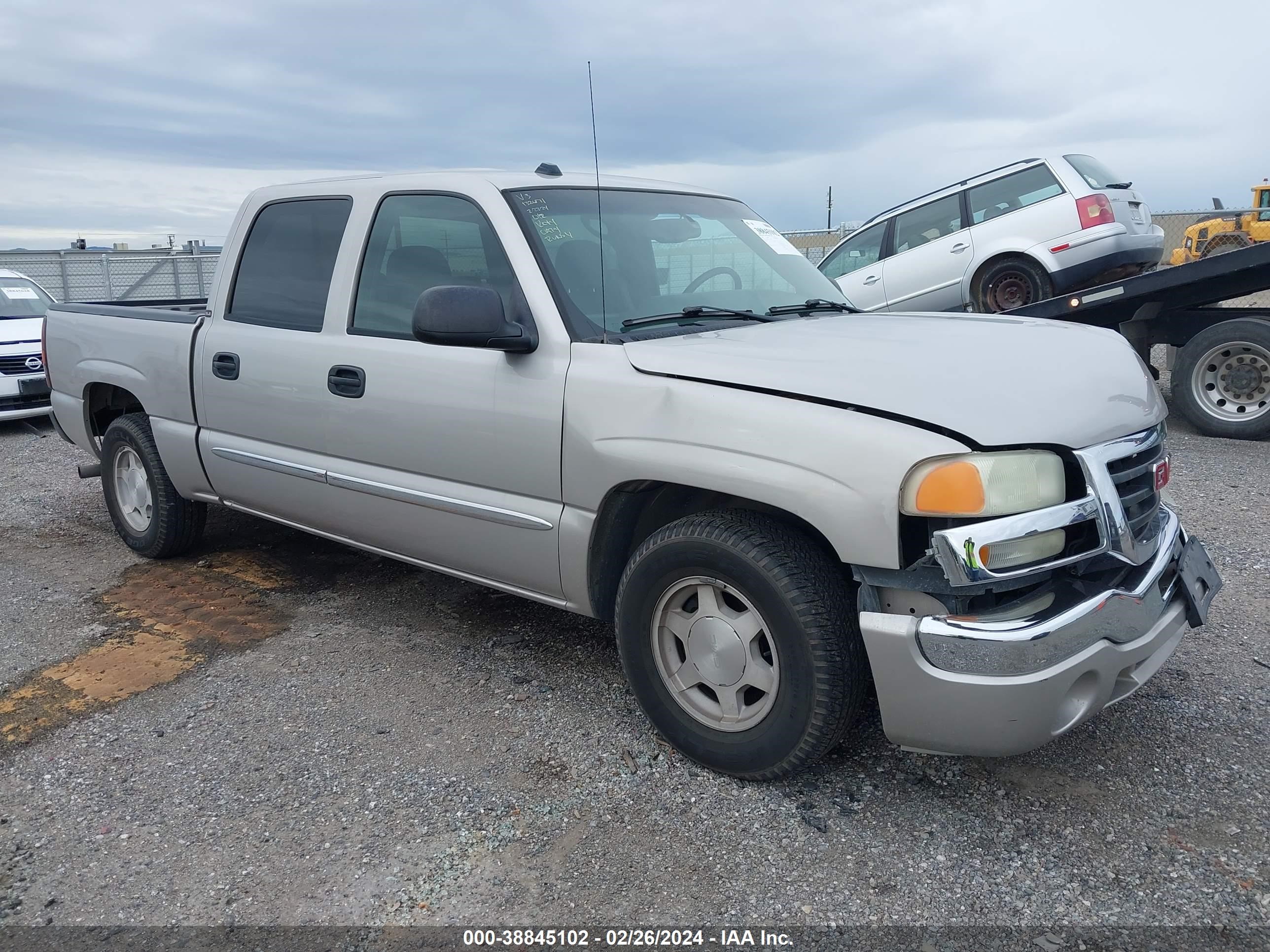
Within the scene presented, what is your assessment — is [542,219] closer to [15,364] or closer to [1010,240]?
[1010,240]

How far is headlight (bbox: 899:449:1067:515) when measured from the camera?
7.86ft

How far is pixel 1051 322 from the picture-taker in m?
→ 3.50

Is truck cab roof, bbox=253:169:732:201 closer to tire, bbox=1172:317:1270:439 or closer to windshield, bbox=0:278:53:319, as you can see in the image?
tire, bbox=1172:317:1270:439

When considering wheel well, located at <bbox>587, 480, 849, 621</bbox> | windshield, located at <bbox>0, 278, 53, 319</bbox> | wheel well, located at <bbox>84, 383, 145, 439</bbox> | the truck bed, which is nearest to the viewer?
wheel well, located at <bbox>587, 480, 849, 621</bbox>

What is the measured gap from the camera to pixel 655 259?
12.0 feet

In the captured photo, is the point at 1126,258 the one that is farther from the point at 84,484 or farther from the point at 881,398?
the point at 84,484

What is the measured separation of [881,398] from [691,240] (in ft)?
5.15

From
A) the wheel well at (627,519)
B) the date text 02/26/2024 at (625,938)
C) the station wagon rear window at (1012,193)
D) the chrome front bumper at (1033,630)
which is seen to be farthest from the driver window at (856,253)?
the date text 02/26/2024 at (625,938)

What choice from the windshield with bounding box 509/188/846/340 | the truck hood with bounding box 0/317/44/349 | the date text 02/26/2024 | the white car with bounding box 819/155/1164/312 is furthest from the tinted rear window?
the truck hood with bounding box 0/317/44/349

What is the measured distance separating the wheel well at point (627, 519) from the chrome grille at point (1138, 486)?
3.43ft

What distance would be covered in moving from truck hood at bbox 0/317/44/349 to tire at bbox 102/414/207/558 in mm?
4698

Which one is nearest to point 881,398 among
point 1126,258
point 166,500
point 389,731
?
point 389,731

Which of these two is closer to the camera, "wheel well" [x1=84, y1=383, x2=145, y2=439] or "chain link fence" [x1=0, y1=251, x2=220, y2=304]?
"wheel well" [x1=84, y1=383, x2=145, y2=439]

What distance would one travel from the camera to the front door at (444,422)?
3.28m
